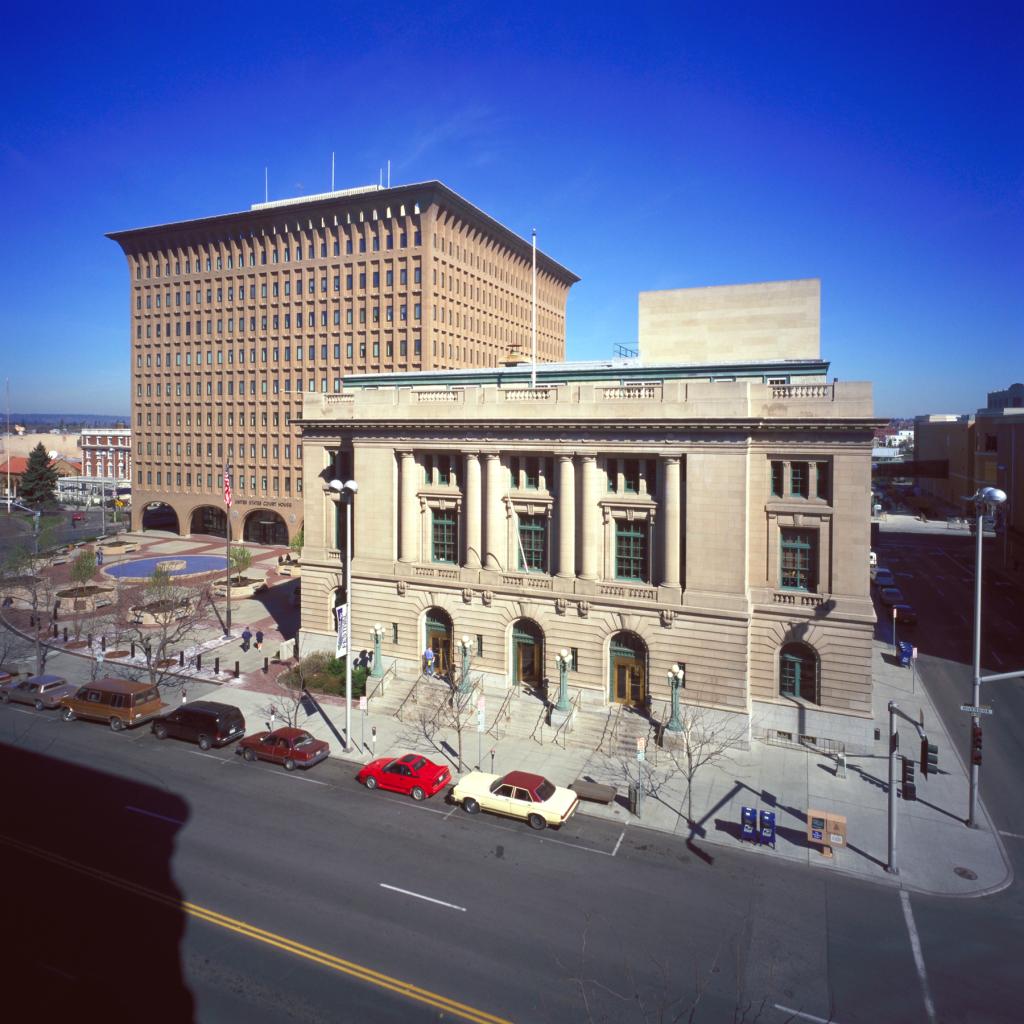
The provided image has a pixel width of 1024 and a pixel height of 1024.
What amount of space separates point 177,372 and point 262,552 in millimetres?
29043

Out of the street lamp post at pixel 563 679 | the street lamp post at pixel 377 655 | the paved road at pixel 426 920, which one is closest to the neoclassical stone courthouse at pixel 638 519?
the street lamp post at pixel 563 679

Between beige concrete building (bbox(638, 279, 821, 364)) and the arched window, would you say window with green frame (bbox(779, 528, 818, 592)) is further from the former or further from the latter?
beige concrete building (bbox(638, 279, 821, 364))

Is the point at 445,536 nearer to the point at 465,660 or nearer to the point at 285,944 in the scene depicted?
the point at 465,660

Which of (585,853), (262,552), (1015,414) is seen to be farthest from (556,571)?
(1015,414)

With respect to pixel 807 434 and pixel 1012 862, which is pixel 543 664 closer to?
pixel 807 434

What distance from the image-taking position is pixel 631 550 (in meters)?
36.7

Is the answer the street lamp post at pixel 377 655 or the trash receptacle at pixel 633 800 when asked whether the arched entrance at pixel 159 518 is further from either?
the trash receptacle at pixel 633 800

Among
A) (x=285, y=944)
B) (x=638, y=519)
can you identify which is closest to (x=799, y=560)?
(x=638, y=519)

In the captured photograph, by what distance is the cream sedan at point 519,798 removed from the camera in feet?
84.6

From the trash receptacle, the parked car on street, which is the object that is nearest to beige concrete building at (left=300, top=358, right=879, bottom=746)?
the trash receptacle

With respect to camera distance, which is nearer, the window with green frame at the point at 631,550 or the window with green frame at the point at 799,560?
the window with green frame at the point at 799,560

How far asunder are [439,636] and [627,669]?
10.7m

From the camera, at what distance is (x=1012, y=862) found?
24.1m

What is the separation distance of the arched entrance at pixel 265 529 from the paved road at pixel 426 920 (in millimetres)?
68596
